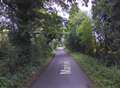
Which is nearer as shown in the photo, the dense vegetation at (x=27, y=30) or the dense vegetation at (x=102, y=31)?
the dense vegetation at (x=27, y=30)

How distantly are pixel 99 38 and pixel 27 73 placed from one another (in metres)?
14.8

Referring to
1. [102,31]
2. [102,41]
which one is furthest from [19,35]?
[102,41]

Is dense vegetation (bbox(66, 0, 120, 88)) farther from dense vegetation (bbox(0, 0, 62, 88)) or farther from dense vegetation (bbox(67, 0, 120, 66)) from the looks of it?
dense vegetation (bbox(0, 0, 62, 88))

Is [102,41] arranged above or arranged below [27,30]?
below

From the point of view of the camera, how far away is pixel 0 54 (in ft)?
49.4

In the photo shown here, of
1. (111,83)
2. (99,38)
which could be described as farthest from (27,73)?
(99,38)

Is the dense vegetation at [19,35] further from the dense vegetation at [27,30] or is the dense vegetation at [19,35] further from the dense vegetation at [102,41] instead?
the dense vegetation at [102,41]

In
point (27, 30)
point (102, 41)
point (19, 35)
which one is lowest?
point (102, 41)

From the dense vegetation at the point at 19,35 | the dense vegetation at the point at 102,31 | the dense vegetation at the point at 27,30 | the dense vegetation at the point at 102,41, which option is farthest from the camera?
the dense vegetation at the point at 19,35

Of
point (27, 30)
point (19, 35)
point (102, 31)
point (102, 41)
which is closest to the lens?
point (27, 30)

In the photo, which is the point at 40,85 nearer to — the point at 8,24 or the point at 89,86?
the point at 89,86

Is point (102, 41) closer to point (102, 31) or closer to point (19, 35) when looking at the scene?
point (102, 31)

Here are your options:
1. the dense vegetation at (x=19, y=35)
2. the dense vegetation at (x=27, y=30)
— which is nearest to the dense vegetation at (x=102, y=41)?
the dense vegetation at (x=27, y=30)

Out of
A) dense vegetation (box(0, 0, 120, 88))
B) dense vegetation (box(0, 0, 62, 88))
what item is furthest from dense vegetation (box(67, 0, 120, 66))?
dense vegetation (box(0, 0, 62, 88))
